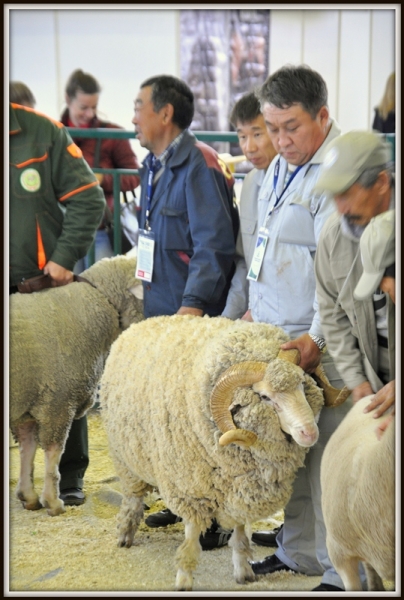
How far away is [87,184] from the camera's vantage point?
3.85 metres

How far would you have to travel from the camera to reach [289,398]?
275 cm

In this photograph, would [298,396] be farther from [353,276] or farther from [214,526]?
[214,526]

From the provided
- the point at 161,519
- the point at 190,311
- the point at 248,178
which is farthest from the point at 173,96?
the point at 161,519

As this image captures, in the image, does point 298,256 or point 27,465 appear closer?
point 298,256

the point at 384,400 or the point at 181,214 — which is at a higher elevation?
the point at 181,214

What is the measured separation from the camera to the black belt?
2.43 m

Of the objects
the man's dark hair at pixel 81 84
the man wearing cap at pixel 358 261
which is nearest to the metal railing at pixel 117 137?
the man's dark hair at pixel 81 84

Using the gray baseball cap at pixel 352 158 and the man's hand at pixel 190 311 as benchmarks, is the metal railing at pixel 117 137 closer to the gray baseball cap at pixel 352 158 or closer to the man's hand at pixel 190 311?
the man's hand at pixel 190 311

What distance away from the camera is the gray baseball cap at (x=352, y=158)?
7.45 feet

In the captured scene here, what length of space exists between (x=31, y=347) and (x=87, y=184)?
32.7 inches

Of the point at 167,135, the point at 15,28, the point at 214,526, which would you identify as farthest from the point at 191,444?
the point at 15,28

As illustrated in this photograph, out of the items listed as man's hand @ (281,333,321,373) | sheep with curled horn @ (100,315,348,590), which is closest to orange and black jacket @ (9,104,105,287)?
sheep with curled horn @ (100,315,348,590)

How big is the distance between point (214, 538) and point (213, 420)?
34.6 inches

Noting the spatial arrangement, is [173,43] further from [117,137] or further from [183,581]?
[183,581]
